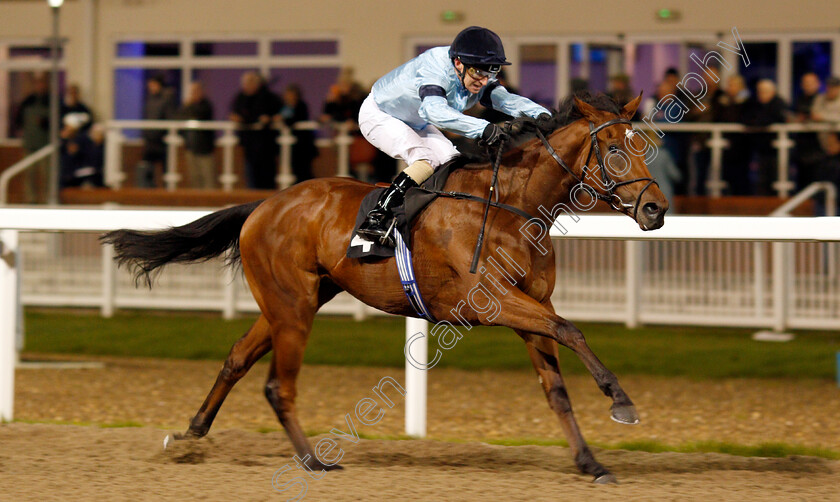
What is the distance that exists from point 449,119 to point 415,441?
1.55 m

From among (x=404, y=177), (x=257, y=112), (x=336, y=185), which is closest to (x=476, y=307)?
(x=404, y=177)

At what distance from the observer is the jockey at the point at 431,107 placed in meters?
4.21

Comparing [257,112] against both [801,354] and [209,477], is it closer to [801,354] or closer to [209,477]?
[801,354]

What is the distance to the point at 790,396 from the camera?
667cm

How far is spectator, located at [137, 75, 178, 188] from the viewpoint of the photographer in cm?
1160

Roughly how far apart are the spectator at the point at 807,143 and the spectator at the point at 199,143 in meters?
5.79

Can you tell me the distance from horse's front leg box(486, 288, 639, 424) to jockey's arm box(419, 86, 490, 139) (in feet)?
2.08

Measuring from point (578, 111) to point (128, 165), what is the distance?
29.2 ft

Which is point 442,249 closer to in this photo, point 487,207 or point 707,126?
point 487,207

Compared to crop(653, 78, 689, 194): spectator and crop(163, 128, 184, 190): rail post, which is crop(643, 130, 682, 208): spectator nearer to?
crop(653, 78, 689, 194): spectator

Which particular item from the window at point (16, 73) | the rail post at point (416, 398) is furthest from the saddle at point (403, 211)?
the window at point (16, 73)

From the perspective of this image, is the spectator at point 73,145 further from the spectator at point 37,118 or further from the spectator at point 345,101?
the spectator at point 345,101

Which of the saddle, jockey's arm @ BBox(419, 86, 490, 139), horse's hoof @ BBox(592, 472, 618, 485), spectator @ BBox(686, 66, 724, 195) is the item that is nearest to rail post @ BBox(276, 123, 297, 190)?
spectator @ BBox(686, 66, 724, 195)

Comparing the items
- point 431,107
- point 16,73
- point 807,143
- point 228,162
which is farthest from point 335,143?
point 431,107
